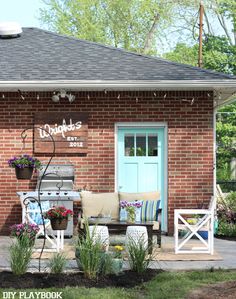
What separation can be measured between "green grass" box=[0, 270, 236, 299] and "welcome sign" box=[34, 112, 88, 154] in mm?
5108

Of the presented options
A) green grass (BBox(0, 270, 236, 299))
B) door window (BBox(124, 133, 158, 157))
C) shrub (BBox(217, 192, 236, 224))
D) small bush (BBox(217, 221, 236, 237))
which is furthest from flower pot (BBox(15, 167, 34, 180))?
shrub (BBox(217, 192, 236, 224))

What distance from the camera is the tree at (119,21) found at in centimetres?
3525

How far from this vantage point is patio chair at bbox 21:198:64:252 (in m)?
11.5

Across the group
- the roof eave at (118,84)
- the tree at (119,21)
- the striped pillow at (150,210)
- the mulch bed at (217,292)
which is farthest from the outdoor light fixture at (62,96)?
the tree at (119,21)

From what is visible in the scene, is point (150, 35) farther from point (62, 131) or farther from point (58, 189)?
point (58, 189)

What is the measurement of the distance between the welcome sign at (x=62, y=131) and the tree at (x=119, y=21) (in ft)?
69.8

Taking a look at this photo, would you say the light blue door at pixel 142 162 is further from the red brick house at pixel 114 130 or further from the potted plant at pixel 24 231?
the potted plant at pixel 24 231

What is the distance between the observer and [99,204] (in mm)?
13375

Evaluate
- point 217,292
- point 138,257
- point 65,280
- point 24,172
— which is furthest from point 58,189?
point 217,292

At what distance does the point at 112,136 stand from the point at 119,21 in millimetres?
22261

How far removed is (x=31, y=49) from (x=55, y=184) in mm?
3643

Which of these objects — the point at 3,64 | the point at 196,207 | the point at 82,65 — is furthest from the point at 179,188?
the point at 3,64

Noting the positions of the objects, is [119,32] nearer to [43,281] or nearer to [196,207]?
[196,207]

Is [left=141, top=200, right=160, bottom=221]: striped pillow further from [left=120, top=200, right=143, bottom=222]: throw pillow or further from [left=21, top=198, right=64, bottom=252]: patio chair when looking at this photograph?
[left=21, top=198, right=64, bottom=252]: patio chair
